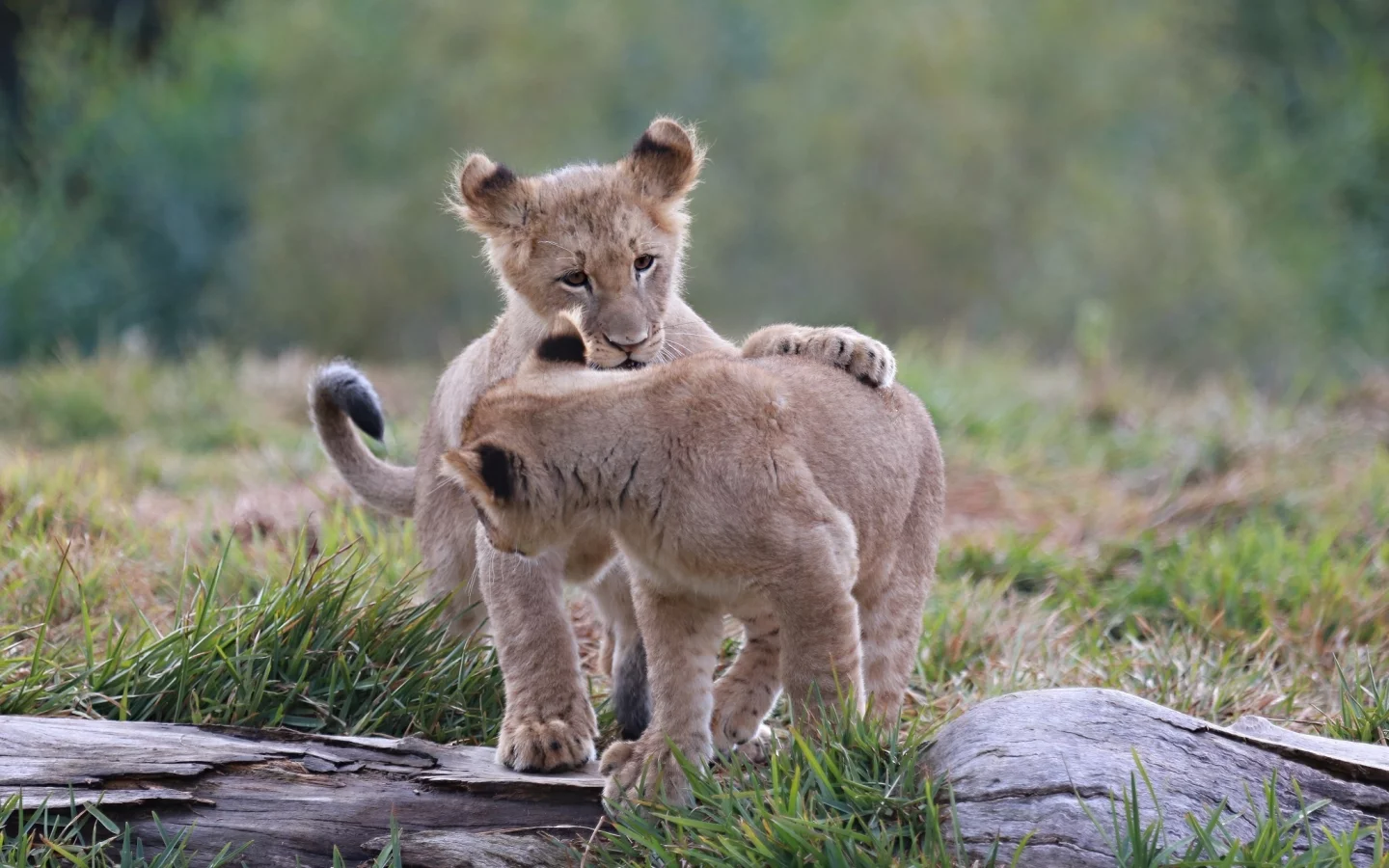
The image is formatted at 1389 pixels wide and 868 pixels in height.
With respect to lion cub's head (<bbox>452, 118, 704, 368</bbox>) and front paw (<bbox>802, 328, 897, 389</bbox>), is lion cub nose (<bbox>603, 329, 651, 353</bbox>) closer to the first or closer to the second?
lion cub's head (<bbox>452, 118, 704, 368</bbox>)

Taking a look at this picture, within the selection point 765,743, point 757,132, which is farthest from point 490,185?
point 757,132

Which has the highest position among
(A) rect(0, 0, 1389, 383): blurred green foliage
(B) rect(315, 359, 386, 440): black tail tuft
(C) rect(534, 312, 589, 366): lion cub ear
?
(C) rect(534, 312, 589, 366): lion cub ear

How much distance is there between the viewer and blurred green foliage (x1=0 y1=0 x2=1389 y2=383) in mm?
20109

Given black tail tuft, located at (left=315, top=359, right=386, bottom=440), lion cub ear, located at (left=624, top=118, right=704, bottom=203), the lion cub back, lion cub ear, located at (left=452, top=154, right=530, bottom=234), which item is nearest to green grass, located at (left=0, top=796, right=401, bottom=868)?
the lion cub back

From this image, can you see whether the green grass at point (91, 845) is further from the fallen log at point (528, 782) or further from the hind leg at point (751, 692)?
the hind leg at point (751, 692)

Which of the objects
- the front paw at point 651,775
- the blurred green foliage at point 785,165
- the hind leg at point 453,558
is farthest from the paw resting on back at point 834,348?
the blurred green foliage at point 785,165

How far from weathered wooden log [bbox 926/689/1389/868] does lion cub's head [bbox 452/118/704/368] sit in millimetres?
1780

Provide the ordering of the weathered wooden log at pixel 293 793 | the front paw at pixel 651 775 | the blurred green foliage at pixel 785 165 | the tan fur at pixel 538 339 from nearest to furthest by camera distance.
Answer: the weathered wooden log at pixel 293 793
the front paw at pixel 651 775
the tan fur at pixel 538 339
the blurred green foliage at pixel 785 165

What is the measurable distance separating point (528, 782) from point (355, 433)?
2.18m

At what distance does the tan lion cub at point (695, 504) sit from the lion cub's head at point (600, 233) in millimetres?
700

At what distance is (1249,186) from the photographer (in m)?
21.1

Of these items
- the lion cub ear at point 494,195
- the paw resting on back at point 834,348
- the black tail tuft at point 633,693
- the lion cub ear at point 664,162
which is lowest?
the black tail tuft at point 633,693

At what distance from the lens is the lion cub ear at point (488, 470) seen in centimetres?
347

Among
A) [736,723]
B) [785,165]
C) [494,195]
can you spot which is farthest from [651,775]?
[785,165]
